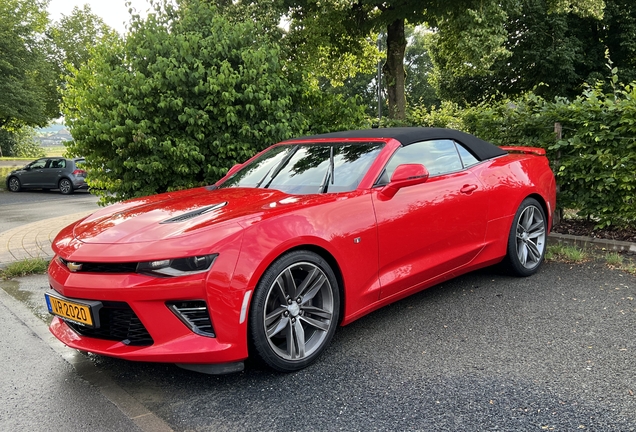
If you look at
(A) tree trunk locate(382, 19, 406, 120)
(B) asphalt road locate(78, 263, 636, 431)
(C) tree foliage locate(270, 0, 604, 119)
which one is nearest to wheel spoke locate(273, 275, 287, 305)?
(B) asphalt road locate(78, 263, 636, 431)

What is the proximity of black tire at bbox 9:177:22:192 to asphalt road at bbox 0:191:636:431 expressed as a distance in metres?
18.1

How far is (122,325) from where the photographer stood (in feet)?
9.26

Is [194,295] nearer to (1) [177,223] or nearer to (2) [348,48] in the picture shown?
(1) [177,223]

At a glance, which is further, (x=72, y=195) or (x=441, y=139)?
(x=72, y=195)

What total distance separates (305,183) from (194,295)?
1404 mm

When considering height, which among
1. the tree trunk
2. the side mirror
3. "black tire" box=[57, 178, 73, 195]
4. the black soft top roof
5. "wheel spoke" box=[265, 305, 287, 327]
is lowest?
"black tire" box=[57, 178, 73, 195]

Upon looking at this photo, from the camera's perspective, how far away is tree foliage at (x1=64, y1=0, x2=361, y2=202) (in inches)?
236

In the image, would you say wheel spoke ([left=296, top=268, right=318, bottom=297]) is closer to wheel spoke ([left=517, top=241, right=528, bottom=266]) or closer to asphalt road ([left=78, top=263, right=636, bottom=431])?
asphalt road ([left=78, top=263, right=636, bottom=431])

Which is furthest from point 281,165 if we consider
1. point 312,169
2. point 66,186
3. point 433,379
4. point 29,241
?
point 66,186

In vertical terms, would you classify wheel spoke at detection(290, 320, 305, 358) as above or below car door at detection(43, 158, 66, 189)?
above

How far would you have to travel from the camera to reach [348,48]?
59.7ft

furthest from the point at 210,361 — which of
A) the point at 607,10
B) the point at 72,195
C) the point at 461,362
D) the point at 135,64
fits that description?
the point at 607,10

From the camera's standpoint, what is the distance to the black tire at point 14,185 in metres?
19.6

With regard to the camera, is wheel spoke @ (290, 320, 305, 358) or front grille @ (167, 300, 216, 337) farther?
wheel spoke @ (290, 320, 305, 358)
